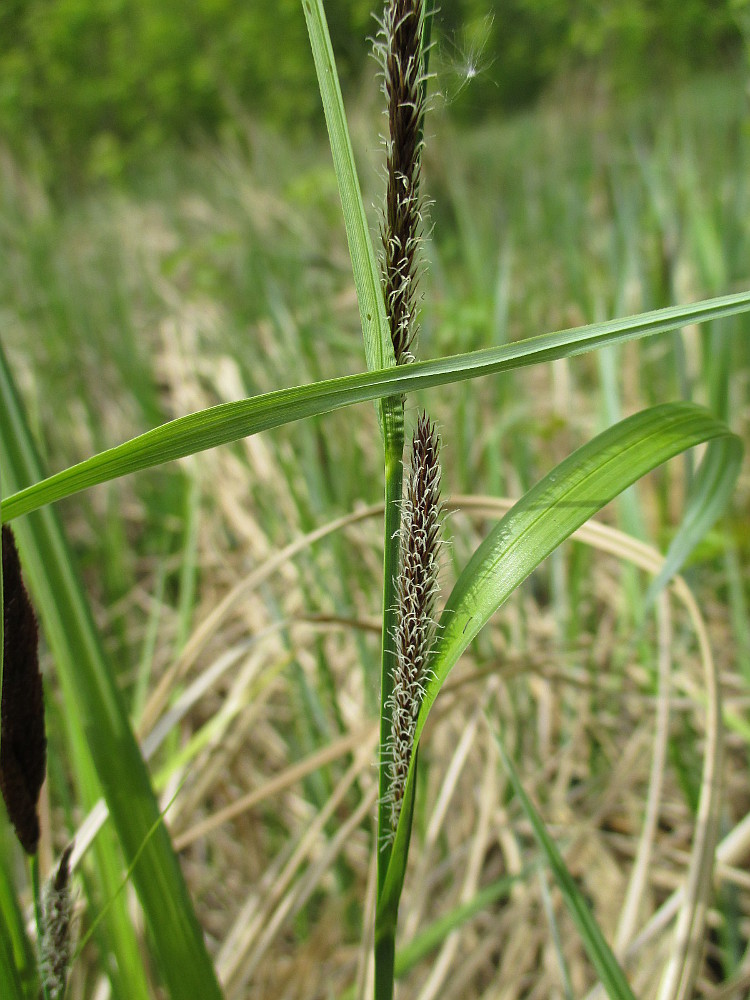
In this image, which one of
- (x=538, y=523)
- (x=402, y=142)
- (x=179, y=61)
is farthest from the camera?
(x=179, y=61)

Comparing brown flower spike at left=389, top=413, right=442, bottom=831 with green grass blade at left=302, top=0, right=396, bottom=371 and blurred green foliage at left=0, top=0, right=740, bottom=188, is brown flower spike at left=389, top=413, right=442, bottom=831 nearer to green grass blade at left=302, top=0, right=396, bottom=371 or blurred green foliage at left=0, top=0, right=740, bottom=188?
green grass blade at left=302, top=0, right=396, bottom=371

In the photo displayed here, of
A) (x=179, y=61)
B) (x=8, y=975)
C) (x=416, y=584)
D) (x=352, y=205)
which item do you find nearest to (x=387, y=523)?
(x=416, y=584)

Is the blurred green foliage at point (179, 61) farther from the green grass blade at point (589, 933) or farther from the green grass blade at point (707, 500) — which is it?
the green grass blade at point (589, 933)

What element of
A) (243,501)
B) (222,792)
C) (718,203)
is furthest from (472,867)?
(718,203)

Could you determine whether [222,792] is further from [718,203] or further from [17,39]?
[17,39]

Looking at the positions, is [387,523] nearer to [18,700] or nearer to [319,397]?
[319,397]

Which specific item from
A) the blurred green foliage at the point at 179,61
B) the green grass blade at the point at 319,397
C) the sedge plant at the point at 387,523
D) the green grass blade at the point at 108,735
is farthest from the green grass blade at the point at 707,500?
the blurred green foliage at the point at 179,61
